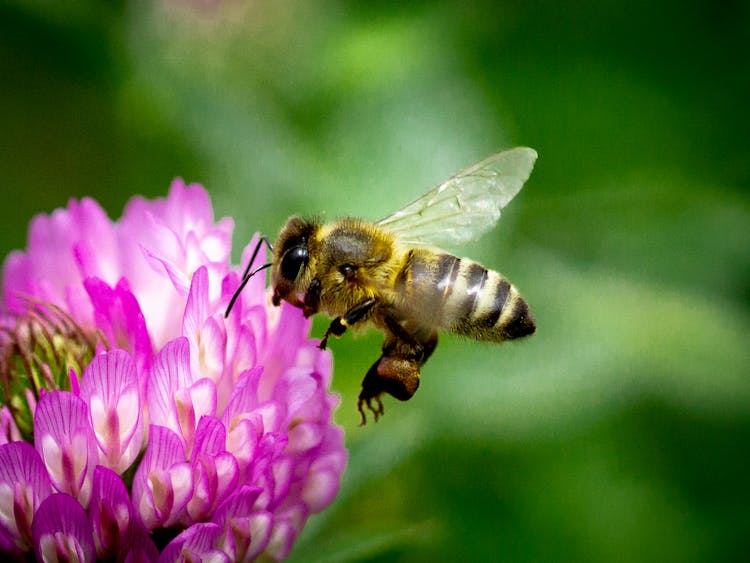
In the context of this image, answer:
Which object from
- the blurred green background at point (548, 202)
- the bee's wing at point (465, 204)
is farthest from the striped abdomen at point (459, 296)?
the blurred green background at point (548, 202)

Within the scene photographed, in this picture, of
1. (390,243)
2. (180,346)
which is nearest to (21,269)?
(180,346)

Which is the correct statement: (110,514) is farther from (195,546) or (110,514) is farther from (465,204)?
(465,204)

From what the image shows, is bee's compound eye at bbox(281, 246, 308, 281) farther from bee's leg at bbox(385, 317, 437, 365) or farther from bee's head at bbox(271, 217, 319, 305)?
bee's leg at bbox(385, 317, 437, 365)

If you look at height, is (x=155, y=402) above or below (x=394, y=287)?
below

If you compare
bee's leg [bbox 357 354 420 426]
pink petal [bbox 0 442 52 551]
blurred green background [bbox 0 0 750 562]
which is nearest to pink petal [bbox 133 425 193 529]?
pink petal [bbox 0 442 52 551]

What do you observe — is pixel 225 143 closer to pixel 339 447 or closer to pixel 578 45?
pixel 578 45

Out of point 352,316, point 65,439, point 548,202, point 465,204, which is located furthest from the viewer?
point 548,202

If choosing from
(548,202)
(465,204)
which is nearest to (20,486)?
(465,204)
